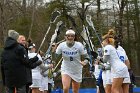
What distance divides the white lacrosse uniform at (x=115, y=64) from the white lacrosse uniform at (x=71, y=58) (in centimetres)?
107

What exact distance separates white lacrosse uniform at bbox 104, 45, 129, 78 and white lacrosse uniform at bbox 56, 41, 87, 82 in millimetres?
1066

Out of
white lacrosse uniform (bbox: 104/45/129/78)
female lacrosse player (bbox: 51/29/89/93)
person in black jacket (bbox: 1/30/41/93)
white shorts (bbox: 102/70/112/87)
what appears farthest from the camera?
white shorts (bbox: 102/70/112/87)

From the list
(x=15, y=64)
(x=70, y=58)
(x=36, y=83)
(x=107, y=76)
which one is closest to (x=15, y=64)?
(x=15, y=64)

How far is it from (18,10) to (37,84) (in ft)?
71.2

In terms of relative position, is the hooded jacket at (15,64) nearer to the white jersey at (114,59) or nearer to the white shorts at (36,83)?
the white jersey at (114,59)

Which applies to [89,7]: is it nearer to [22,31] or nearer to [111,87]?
[22,31]

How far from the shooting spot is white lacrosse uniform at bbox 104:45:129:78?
477 inches

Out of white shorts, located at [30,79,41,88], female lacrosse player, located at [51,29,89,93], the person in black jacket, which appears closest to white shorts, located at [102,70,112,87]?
female lacrosse player, located at [51,29,89,93]

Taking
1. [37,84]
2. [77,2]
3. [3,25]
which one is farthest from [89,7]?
[37,84]

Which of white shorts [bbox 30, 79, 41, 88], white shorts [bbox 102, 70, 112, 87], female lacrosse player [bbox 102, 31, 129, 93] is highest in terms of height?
female lacrosse player [bbox 102, 31, 129, 93]

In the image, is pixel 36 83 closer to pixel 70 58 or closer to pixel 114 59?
pixel 70 58

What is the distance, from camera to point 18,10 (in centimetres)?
3550

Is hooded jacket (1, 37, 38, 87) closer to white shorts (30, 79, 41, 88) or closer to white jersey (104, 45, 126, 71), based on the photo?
white jersey (104, 45, 126, 71)

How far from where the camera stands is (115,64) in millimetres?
12242
